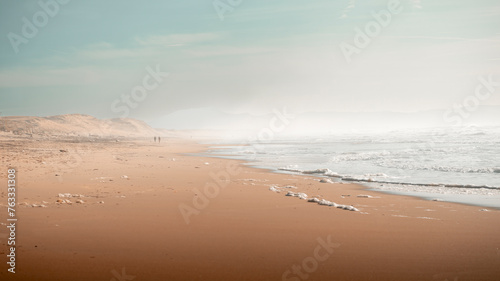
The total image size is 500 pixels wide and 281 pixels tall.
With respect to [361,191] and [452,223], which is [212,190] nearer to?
[361,191]

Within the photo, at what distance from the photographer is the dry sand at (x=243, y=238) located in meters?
5.63

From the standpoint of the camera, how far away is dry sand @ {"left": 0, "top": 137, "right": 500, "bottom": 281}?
5629 millimetres

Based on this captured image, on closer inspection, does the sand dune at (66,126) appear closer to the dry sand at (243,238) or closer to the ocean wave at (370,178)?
the ocean wave at (370,178)

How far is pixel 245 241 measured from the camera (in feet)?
23.4

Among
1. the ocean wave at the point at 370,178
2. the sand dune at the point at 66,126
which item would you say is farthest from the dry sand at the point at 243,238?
the sand dune at the point at 66,126

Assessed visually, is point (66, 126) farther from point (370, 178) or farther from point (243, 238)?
point (243, 238)

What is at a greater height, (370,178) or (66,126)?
(66,126)

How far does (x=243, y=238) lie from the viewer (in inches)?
289

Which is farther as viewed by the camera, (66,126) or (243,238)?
(66,126)

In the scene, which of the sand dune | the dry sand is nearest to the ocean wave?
the dry sand

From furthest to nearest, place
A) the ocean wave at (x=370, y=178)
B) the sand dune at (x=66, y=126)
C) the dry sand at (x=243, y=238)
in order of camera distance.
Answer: the sand dune at (x=66, y=126), the ocean wave at (x=370, y=178), the dry sand at (x=243, y=238)

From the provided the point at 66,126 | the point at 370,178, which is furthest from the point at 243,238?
the point at 66,126

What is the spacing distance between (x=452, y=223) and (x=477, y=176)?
1066cm

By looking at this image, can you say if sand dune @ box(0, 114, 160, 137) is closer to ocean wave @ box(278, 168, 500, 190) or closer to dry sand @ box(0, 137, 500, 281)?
ocean wave @ box(278, 168, 500, 190)
